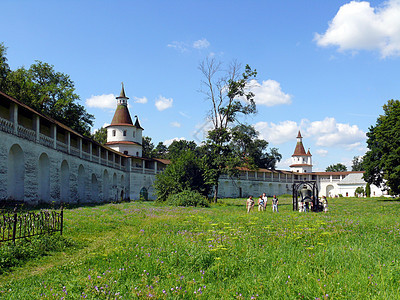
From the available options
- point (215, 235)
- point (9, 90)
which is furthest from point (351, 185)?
point (215, 235)

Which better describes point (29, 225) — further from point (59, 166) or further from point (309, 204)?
point (309, 204)

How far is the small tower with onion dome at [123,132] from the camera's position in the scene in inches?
2347

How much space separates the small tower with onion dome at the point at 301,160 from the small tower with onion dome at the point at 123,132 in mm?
52983

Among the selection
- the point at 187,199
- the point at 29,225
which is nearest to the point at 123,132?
the point at 187,199

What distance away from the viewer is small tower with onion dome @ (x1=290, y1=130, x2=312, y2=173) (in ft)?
327

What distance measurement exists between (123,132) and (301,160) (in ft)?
189

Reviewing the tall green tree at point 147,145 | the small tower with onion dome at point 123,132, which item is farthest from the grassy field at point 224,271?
the tall green tree at point 147,145

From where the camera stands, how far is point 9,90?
136 ft

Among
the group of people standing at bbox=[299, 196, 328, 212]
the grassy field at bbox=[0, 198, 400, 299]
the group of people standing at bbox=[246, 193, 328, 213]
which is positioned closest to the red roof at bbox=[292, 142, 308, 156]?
the group of people standing at bbox=[246, 193, 328, 213]

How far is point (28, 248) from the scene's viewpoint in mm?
9312

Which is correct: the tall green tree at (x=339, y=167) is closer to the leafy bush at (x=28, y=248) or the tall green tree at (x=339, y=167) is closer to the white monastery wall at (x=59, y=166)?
the white monastery wall at (x=59, y=166)

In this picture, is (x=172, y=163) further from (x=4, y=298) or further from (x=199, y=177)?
(x=4, y=298)

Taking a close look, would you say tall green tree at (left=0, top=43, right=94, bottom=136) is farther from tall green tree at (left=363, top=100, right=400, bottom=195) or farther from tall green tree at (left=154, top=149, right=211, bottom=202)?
tall green tree at (left=363, top=100, right=400, bottom=195)

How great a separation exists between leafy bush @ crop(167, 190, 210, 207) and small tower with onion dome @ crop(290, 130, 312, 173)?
73307mm
